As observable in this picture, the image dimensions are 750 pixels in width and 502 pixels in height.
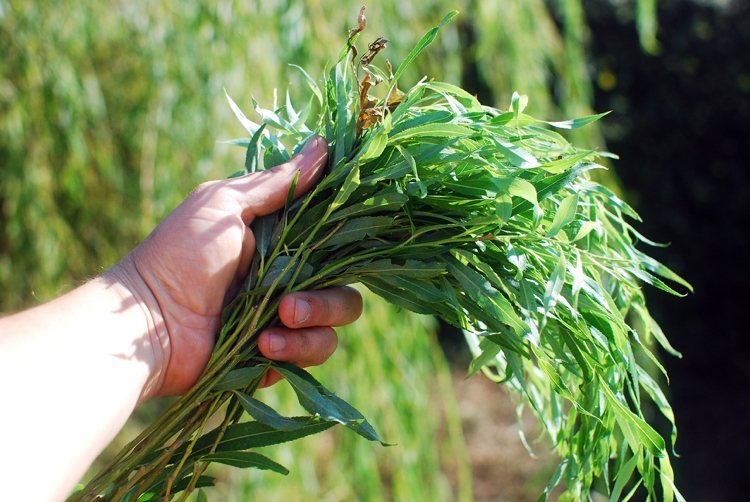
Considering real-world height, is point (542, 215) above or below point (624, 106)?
above

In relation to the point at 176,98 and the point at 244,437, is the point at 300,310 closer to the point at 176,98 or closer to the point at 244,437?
the point at 244,437

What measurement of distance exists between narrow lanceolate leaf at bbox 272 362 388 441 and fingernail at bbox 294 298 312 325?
75 mm

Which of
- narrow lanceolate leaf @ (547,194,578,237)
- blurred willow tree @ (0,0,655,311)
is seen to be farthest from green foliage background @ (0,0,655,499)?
narrow lanceolate leaf @ (547,194,578,237)

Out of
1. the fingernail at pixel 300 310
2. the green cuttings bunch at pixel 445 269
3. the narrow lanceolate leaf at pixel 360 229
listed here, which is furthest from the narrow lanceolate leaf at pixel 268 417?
the narrow lanceolate leaf at pixel 360 229

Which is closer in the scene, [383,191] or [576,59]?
[383,191]

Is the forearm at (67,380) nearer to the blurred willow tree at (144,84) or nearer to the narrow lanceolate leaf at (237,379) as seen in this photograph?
the narrow lanceolate leaf at (237,379)

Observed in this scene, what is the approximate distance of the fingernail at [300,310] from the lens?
1.16 meters

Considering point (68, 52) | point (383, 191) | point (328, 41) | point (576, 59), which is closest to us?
point (383, 191)

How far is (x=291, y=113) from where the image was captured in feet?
4.33

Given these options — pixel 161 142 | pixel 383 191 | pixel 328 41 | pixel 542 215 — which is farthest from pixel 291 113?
pixel 161 142

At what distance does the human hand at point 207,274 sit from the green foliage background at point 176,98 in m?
1.00

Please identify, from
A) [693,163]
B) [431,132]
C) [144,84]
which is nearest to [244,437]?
[431,132]

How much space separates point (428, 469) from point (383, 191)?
1.70 meters

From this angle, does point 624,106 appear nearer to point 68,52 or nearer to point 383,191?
point 68,52
